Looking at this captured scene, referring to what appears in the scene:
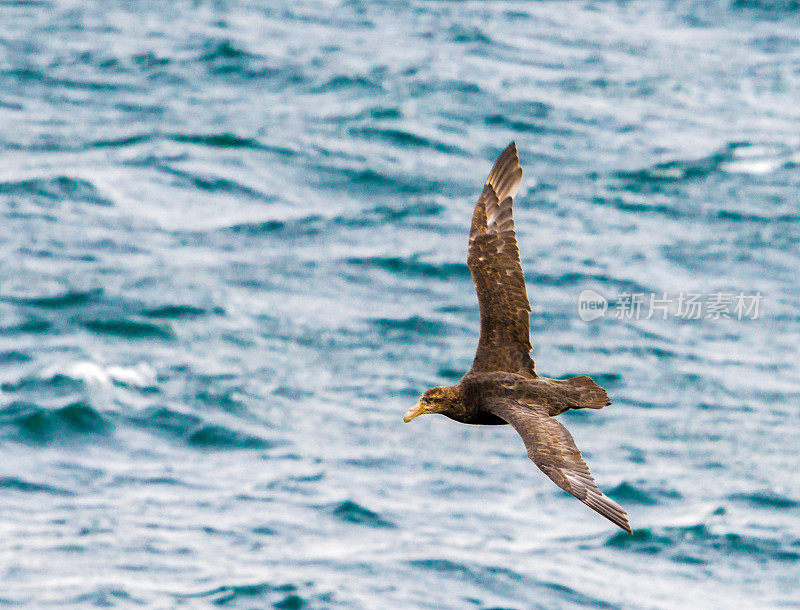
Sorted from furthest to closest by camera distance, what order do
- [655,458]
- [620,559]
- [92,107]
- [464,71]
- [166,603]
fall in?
[464,71] < [92,107] < [655,458] < [620,559] < [166,603]

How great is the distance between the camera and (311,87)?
4519 centimetres

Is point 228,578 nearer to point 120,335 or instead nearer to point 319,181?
point 120,335

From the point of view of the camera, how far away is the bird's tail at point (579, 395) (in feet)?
38.6

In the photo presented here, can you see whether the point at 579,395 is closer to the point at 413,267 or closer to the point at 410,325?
the point at 410,325

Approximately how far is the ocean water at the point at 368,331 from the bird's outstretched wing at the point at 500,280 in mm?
14857

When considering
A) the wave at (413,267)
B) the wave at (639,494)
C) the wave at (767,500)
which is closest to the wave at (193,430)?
the wave at (413,267)

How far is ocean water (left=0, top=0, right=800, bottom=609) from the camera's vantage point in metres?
28.4

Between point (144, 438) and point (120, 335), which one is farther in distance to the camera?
point (120, 335)

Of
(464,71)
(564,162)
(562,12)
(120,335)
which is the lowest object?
(120,335)

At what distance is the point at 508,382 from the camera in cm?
1195

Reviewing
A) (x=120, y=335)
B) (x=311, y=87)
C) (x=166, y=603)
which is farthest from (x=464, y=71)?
(x=166, y=603)

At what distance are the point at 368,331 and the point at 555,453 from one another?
887 inches

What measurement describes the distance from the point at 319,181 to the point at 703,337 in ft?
38.6

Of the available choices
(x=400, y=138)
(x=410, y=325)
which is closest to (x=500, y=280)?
(x=410, y=325)
